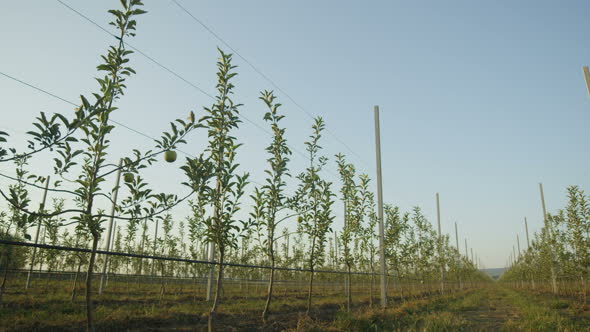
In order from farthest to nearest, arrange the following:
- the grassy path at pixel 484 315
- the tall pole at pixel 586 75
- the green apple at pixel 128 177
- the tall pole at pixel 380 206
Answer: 1. the tall pole at pixel 380 206
2. the tall pole at pixel 586 75
3. the grassy path at pixel 484 315
4. the green apple at pixel 128 177

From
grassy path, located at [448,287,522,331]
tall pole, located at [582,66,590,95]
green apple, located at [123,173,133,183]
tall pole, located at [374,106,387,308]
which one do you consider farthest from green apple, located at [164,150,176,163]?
tall pole, located at [582,66,590,95]

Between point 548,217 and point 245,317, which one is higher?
point 548,217

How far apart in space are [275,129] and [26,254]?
15148mm

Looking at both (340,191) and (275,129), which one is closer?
(275,129)

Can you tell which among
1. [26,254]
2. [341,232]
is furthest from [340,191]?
[26,254]

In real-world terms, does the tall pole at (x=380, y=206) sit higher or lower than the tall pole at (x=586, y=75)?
lower

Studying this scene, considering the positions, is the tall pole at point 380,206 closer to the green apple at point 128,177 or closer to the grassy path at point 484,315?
the grassy path at point 484,315

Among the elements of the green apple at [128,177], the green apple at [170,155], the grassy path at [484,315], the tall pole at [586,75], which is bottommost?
the grassy path at [484,315]

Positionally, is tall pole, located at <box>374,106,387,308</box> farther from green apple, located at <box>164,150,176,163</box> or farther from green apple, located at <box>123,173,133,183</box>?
green apple, located at <box>123,173,133,183</box>

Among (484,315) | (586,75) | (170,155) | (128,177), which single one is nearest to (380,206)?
(484,315)

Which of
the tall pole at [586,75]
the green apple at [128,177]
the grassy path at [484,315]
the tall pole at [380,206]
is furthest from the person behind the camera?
the tall pole at [380,206]

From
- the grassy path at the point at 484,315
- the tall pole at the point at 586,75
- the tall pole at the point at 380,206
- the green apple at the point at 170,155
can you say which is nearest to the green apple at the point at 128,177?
the green apple at the point at 170,155

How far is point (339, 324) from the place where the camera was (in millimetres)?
7242

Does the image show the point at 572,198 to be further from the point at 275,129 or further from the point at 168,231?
the point at 168,231
